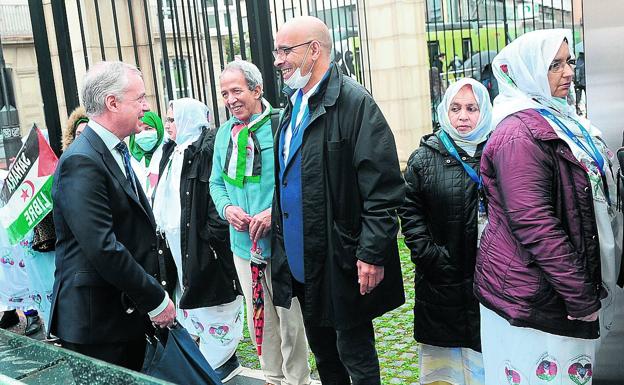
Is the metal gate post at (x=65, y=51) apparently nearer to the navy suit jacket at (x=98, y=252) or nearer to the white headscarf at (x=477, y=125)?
the navy suit jacket at (x=98, y=252)

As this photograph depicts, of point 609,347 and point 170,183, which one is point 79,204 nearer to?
point 170,183

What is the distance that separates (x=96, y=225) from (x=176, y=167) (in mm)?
1863

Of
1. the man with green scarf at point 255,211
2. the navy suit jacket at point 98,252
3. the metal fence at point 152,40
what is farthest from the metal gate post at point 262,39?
the navy suit jacket at point 98,252

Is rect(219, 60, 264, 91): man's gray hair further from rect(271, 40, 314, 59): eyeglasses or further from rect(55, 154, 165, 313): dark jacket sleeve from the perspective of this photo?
rect(55, 154, 165, 313): dark jacket sleeve

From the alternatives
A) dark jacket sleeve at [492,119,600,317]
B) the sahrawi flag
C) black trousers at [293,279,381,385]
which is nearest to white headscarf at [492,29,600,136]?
dark jacket sleeve at [492,119,600,317]

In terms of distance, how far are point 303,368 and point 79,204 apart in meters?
1.76

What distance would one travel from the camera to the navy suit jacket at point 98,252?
102 inches

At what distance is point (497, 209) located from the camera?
2.62 m

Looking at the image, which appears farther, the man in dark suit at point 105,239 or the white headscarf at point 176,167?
the white headscarf at point 176,167

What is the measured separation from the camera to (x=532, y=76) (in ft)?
8.61

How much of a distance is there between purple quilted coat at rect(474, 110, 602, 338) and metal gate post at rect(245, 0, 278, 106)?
6.95 feet

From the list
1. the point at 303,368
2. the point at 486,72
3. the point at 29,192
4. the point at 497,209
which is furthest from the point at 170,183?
the point at 486,72

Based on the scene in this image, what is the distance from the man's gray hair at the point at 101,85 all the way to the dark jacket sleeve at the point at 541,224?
5.20ft

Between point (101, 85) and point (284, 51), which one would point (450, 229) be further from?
point (101, 85)
